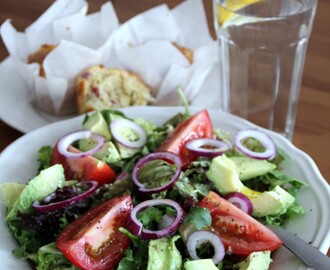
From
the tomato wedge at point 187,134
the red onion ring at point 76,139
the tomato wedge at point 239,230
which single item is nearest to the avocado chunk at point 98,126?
the red onion ring at point 76,139

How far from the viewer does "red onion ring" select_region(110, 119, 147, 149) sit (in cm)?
138

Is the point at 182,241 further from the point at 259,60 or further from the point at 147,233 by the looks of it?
the point at 259,60

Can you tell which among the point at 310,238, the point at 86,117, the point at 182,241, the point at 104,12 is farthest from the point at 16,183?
the point at 104,12

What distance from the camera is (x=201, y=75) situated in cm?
179

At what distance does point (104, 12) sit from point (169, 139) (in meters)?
0.67

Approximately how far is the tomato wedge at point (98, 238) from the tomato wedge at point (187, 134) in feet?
0.74

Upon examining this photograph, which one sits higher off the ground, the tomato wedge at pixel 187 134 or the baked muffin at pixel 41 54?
the baked muffin at pixel 41 54

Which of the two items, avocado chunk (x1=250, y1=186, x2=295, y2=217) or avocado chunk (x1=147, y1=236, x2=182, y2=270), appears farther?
avocado chunk (x1=250, y1=186, x2=295, y2=217)

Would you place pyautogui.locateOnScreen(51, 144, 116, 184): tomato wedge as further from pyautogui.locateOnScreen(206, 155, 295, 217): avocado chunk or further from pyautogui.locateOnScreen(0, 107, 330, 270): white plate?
pyautogui.locateOnScreen(206, 155, 295, 217): avocado chunk

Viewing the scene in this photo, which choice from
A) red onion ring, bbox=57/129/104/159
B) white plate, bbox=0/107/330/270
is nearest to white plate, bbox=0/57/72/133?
white plate, bbox=0/107/330/270

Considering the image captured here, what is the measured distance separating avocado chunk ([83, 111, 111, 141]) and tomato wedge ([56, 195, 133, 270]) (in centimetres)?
28

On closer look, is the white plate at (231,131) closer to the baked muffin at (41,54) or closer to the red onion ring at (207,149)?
the red onion ring at (207,149)

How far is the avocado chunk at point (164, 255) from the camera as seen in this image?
3.40ft

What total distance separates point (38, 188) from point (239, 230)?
1.36 feet
